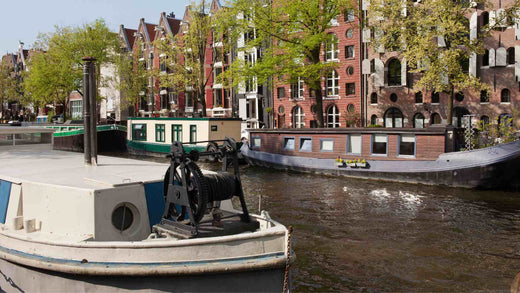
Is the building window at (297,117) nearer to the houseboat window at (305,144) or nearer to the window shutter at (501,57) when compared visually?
the houseboat window at (305,144)

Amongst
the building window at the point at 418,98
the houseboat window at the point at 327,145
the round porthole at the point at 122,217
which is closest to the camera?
the round porthole at the point at 122,217

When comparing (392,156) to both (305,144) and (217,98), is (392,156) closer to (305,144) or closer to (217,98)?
(305,144)

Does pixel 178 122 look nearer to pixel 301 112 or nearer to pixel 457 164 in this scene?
pixel 301 112

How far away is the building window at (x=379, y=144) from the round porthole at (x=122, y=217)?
52.2 ft

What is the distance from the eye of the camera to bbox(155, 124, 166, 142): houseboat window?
110 feet

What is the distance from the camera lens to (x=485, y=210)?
14250 mm

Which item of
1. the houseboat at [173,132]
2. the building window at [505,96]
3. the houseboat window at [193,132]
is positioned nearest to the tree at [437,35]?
the building window at [505,96]

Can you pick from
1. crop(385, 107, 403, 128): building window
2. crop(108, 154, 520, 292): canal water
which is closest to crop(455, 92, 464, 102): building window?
crop(385, 107, 403, 128): building window

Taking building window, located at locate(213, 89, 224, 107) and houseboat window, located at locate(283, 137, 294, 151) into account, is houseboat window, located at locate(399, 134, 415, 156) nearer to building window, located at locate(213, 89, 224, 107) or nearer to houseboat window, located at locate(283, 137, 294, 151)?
houseboat window, located at locate(283, 137, 294, 151)

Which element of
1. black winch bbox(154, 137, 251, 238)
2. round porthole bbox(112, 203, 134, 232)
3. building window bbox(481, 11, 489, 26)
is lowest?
round porthole bbox(112, 203, 134, 232)

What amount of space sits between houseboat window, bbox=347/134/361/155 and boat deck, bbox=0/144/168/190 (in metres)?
14.1

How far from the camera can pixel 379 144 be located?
21.0 metres

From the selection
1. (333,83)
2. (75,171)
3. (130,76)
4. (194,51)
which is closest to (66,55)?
(130,76)

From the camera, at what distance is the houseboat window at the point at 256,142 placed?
26.6m
